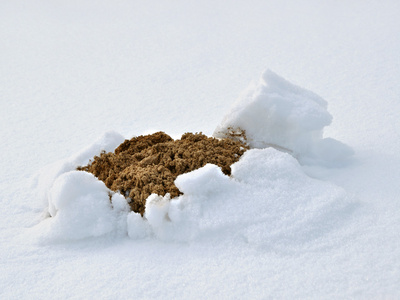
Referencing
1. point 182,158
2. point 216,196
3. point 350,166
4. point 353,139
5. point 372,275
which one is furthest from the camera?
point 353,139

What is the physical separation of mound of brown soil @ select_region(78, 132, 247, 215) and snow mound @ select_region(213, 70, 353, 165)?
11 cm

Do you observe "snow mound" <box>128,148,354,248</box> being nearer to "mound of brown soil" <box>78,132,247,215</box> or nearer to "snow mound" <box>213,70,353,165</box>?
"mound of brown soil" <box>78,132,247,215</box>

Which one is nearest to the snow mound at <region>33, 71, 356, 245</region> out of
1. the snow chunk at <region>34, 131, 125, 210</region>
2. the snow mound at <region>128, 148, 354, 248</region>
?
the snow mound at <region>128, 148, 354, 248</region>

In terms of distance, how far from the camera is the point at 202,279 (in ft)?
5.44

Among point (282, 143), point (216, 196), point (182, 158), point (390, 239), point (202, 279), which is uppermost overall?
point (282, 143)

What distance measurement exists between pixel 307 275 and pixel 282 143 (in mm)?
826

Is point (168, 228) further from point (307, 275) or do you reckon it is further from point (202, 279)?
point (307, 275)

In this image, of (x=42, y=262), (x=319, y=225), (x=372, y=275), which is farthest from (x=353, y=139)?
(x=42, y=262)

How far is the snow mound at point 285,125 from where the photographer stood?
2.33 m

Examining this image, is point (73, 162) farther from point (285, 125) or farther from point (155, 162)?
point (285, 125)

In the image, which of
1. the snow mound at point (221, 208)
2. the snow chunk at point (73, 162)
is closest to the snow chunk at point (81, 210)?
the snow mound at point (221, 208)

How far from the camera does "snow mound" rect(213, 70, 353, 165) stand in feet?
7.63

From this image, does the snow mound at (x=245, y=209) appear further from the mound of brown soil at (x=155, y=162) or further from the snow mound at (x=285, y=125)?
the snow mound at (x=285, y=125)

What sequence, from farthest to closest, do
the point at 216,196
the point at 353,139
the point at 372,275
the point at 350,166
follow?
the point at 353,139
the point at 350,166
the point at 216,196
the point at 372,275
